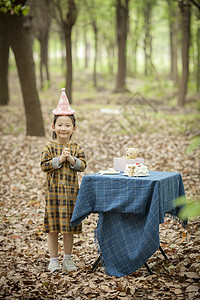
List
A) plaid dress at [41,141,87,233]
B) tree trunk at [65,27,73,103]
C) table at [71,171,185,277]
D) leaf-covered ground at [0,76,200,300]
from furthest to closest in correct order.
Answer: tree trunk at [65,27,73,103] < plaid dress at [41,141,87,233] < leaf-covered ground at [0,76,200,300] < table at [71,171,185,277]

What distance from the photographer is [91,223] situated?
6.50 meters

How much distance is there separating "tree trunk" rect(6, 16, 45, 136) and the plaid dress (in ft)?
24.4

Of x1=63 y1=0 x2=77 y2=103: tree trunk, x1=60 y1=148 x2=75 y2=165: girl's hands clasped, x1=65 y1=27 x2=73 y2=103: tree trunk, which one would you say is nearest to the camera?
x1=60 y1=148 x2=75 y2=165: girl's hands clasped

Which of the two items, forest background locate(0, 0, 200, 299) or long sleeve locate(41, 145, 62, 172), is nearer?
forest background locate(0, 0, 200, 299)

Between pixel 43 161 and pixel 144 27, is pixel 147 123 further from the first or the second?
pixel 144 27

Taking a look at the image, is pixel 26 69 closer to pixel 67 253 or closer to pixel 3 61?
pixel 3 61

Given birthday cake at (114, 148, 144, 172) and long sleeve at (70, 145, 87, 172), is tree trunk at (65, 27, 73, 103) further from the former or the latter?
birthday cake at (114, 148, 144, 172)

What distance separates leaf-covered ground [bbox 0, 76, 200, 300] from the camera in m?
3.83

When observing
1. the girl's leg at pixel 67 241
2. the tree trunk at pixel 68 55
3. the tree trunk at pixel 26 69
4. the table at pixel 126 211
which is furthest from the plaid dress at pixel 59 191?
the tree trunk at pixel 68 55

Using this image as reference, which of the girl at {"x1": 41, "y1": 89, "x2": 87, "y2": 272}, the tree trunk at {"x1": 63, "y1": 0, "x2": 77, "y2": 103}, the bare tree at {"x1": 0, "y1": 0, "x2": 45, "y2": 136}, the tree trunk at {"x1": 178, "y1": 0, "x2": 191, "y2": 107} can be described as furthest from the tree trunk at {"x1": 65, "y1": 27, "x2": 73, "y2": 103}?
the girl at {"x1": 41, "y1": 89, "x2": 87, "y2": 272}

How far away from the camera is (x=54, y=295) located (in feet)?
12.4

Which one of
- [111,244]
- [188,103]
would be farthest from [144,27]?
[111,244]

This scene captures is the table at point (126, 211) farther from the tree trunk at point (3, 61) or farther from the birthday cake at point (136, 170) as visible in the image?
the tree trunk at point (3, 61)

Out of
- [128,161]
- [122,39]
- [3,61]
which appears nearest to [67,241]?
[128,161]
